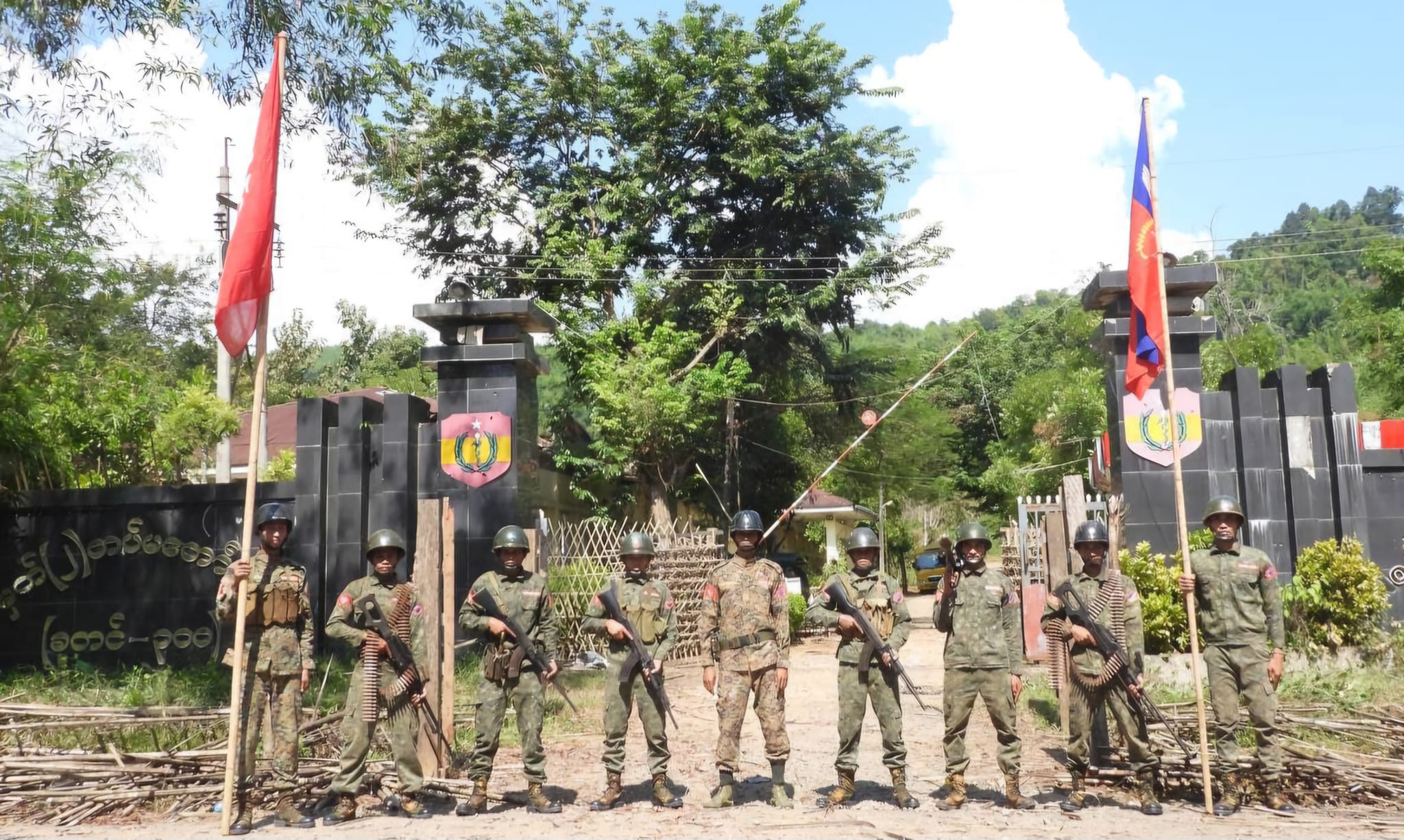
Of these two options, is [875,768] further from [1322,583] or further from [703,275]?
[703,275]

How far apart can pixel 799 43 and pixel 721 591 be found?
15.7 metres

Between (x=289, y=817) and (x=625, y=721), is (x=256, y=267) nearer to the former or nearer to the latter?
(x=289, y=817)

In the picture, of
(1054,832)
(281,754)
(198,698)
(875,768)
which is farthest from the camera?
(198,698)

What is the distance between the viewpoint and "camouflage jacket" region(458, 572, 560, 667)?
701 centimetres

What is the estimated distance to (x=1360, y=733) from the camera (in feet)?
24.9

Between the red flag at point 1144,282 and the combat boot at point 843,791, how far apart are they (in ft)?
12.5

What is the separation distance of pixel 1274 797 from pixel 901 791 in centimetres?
233

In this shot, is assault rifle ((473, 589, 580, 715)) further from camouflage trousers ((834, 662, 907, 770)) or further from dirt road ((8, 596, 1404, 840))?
camouflage trousers ((834, 662, 907, 770))

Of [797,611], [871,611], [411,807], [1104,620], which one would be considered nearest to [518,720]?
[411,807]

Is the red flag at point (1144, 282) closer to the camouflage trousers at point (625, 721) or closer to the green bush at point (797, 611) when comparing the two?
the camouflage trousers at point (625, 721)

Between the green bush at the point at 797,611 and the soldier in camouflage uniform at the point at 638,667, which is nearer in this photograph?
the soldier in camouflage uniform at the point at 638,667

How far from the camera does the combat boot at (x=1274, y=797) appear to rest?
257 inches

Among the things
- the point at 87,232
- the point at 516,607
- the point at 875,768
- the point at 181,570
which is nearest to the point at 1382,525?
the point at 875,768

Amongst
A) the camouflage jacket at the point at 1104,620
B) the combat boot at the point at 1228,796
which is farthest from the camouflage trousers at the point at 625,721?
the combat boot at the point at 1228,796
